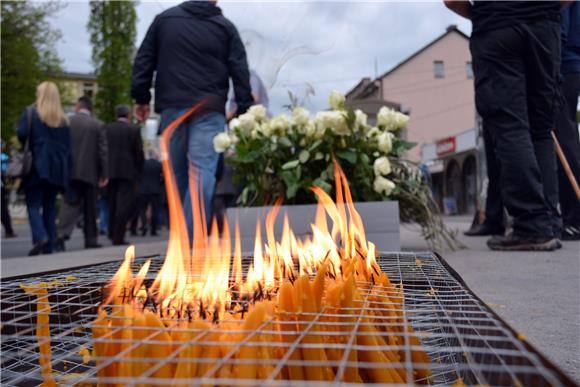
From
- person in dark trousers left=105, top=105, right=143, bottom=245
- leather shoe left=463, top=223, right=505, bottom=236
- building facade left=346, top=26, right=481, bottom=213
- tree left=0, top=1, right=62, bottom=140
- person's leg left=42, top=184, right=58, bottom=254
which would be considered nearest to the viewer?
leather shoe left=463, top=223, right=505, bottom=236

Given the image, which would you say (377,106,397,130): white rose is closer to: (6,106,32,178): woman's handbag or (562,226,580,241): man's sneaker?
(562,226,580,241): man's sneaker

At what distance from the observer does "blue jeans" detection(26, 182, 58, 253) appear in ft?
17.7

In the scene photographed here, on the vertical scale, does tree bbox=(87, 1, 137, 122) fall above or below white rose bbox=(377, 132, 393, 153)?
above

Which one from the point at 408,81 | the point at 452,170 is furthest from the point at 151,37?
the point at 408,81

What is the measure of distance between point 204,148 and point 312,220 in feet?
4.69

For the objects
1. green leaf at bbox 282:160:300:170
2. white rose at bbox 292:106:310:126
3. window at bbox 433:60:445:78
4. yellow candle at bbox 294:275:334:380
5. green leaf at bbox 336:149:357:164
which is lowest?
yellow candle at bbox 294:275:334:380

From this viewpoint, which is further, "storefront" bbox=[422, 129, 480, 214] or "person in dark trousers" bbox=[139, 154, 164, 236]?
"storefront" bbox=[422, 129, 480, 214]

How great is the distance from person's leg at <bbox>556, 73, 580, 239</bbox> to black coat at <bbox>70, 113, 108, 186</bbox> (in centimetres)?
551

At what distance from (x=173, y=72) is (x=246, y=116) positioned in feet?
3.20

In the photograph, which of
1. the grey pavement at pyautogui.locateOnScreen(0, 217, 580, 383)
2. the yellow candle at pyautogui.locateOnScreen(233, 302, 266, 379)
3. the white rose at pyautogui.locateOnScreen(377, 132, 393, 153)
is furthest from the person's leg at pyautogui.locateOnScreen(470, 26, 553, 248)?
the yellow candle at pyautogui.locateOnScreen(233, 302, 266, 379)

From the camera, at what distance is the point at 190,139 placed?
4.27m

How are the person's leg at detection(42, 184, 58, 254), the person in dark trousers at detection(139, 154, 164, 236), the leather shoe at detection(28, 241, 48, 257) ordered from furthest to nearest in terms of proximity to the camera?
1. the person in dark trousers at detection(139, 154, 164, 236)
2. the person's leg at detection(42, 184, 58, 254)
3. the leather shoe at detection(28, 241, 48, 257)

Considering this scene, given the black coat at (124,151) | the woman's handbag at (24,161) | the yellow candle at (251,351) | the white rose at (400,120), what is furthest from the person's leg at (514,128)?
the black coat at (124,151)

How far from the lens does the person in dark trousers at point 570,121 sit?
444cm
